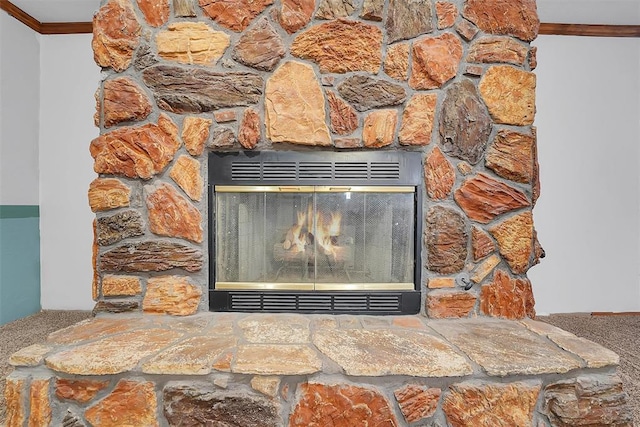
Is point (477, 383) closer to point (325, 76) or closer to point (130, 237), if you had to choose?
point (325, 76)

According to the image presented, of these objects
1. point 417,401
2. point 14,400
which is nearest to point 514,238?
point 417,401

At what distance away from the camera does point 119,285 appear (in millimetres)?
1694

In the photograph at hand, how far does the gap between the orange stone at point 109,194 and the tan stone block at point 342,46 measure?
1026mm

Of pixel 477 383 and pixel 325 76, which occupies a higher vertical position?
pixel 325 76

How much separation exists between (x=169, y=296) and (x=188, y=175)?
576mm

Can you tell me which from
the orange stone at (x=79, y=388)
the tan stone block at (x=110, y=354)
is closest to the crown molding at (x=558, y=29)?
the tan stone block at (x=110, y=354)

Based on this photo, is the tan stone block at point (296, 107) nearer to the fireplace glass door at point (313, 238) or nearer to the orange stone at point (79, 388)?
the fireplace glass door at point (313, 238)

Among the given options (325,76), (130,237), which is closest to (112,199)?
(130,237)

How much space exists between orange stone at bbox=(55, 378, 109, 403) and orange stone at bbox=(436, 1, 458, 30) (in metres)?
2.00

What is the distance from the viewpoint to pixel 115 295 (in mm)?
1696

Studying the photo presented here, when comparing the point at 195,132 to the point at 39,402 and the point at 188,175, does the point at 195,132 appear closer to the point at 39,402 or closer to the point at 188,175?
the point at 188,175

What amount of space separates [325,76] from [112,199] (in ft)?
3.76

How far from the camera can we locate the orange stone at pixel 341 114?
1.68 metres

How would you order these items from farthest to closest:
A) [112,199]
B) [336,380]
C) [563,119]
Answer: [563,119], [112,199], [336,380]
